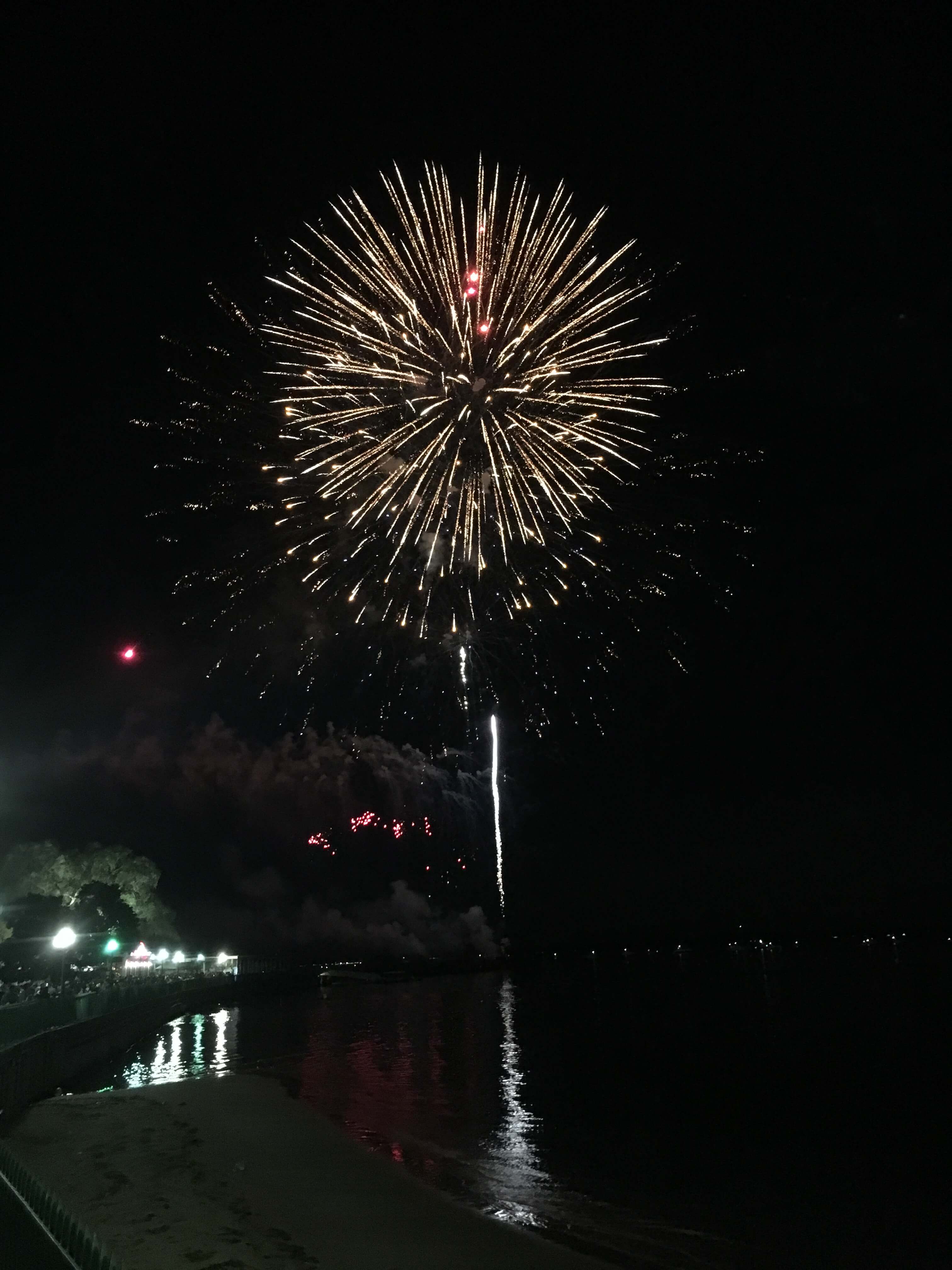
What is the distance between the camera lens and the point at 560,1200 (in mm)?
18484

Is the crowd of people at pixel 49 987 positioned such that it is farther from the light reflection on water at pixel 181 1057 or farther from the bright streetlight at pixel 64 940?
the light reflection on water at pixel 181 1057

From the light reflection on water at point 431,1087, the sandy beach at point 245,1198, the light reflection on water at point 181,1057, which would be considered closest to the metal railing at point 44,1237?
the sandy beach at point 245,1198

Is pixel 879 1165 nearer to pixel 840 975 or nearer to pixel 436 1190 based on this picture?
pixel 436 1190

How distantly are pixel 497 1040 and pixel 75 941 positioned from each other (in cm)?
2864

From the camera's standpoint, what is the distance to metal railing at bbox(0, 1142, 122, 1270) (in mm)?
7797

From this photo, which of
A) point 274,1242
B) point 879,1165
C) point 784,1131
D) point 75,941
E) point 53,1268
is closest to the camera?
Result: point 53,1268

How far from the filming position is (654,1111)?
29.8 m

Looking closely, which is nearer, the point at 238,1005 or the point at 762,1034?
the point at 762,1034

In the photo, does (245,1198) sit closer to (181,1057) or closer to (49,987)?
(181,1057)

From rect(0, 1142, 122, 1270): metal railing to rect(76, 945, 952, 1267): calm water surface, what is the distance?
9.35m

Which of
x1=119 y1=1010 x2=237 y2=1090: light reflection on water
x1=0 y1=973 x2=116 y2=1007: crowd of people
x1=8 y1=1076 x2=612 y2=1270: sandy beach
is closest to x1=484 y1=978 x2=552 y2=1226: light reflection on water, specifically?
x1=8 y1=1076 x2=612 y2=1270: sandy beach

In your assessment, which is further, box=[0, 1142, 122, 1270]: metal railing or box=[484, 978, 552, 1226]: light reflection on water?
box=[484, 978, 552, 1226]: light reflection on water

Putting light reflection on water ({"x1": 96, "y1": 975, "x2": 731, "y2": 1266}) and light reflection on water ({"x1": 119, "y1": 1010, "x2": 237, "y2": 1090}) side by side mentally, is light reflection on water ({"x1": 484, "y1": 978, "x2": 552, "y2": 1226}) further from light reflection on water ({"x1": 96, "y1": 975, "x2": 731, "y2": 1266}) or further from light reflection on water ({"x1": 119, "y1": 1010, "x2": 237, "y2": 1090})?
light reflection on water ({"x1": 119, "y1": 1010, "x2": 237, "y2": 1090})

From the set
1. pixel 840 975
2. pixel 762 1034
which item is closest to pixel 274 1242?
pixel 762 1034
